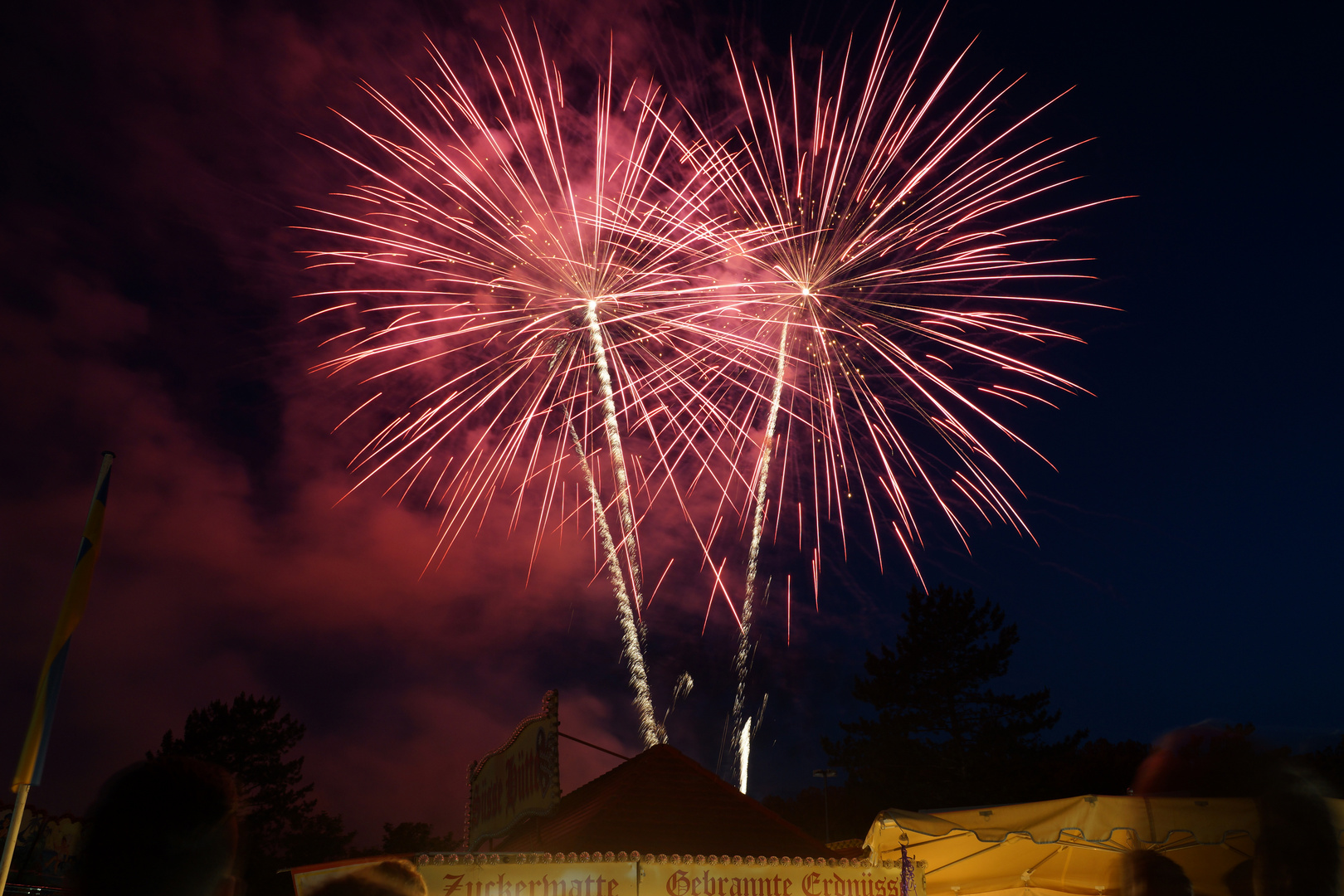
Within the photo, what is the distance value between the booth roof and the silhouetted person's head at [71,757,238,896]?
10.1m

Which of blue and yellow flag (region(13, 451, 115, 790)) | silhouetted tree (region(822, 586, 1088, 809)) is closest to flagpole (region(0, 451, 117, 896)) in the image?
blue and yellow flag (region(13, 451, 115, 790))

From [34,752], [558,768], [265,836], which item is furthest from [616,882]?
[265,836]

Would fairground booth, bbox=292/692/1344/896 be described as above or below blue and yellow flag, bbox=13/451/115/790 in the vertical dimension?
below

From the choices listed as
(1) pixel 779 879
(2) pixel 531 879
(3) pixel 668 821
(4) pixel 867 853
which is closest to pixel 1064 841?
(4) pixel 867 853

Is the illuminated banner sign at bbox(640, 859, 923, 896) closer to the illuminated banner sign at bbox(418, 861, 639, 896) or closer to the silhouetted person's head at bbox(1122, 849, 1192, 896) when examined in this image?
the illuminated banner sign at bbox(418, 861, 639, 896)

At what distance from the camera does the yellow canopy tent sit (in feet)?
25.0

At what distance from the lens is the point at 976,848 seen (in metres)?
8.93

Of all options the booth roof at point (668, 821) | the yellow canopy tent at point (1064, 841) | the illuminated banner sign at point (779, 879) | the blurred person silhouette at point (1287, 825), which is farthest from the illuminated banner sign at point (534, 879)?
the blurred person silhouette at point (1287, 825)

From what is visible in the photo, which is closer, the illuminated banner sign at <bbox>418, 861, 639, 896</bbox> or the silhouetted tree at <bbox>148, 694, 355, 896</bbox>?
the illuminated banner sign at <bbox>418, 861, 639, 896</bbox>

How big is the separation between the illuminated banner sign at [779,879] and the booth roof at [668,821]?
2363 mm

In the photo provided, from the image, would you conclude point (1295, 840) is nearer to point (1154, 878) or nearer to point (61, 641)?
point (1154, 878)

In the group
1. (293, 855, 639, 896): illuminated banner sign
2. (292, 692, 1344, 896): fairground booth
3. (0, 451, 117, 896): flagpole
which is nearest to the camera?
(0, 451, 117, 896): flagpole

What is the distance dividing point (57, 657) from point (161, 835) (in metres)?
4.40

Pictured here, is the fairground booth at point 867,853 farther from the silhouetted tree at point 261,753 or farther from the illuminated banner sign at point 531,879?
the silhouetted tree at point 261,753
